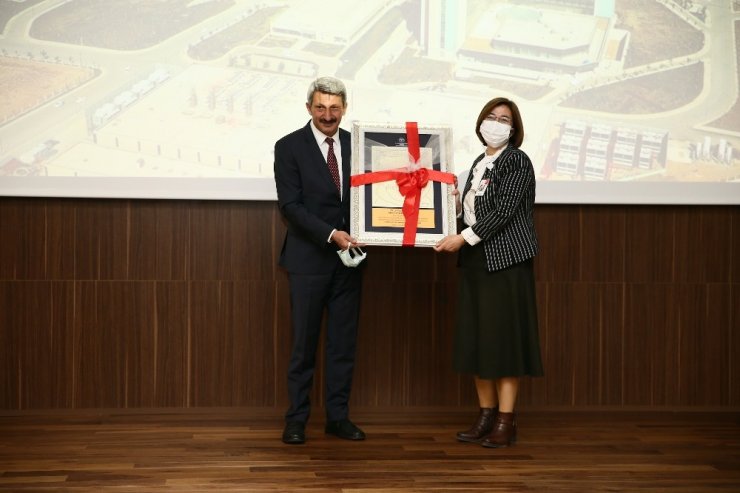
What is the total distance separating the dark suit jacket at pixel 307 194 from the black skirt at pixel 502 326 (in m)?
0.58

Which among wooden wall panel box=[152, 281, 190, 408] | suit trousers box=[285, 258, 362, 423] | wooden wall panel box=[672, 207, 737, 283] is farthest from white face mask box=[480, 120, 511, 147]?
wooden wall panel box=[152, 281, 190, 408]

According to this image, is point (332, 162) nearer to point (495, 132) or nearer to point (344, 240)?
point (344, 240)

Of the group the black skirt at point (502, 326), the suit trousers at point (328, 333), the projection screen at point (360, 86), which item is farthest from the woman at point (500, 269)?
the projection screen at point (360, 86)

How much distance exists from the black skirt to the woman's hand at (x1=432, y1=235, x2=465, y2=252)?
10cm

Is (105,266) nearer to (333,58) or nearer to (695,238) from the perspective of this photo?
(333,58)

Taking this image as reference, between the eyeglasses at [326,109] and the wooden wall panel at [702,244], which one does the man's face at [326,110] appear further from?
the wooden wall panel at [702,244]

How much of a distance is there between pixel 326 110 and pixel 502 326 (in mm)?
1092

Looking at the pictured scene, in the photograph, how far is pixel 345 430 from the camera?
3.74 metres

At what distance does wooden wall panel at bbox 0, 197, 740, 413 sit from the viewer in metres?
4.11

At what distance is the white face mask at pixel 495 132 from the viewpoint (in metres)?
3.61

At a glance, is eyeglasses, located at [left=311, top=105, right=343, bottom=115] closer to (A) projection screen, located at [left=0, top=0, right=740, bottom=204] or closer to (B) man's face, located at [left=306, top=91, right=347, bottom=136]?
(B) man's face, located at [left=306, top=91, right=347, bottom=136]

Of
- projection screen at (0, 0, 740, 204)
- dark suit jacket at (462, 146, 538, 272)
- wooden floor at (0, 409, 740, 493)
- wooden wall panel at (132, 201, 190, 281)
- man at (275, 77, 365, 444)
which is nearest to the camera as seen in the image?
wooden floor at (0, 409, 740, 493)

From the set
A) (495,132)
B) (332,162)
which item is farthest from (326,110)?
(495,132)

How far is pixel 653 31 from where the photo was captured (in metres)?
4.29
